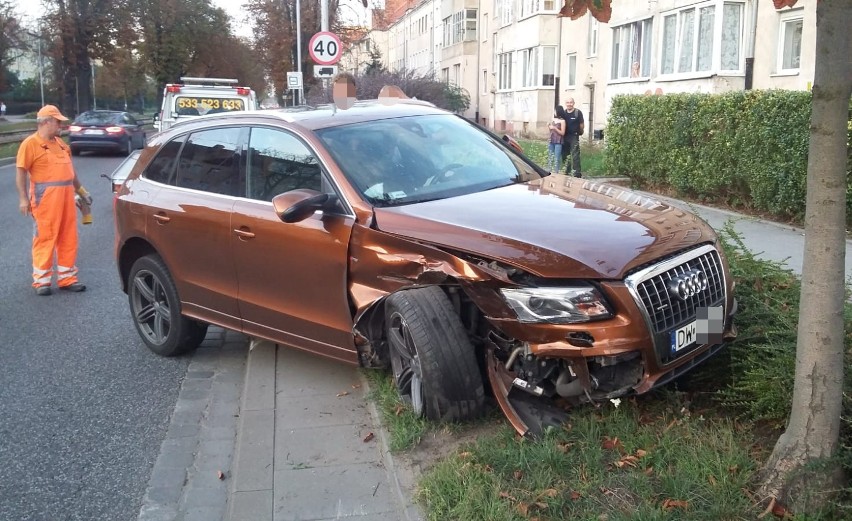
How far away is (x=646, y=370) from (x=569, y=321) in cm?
44

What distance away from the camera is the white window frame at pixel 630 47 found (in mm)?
23844

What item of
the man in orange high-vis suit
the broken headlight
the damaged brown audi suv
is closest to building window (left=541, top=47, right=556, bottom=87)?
the man in orange high-vis suit

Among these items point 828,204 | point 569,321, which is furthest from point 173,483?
point 828,204

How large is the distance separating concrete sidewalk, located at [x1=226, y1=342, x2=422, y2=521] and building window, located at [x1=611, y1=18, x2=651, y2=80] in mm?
20359

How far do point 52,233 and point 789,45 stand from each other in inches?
625

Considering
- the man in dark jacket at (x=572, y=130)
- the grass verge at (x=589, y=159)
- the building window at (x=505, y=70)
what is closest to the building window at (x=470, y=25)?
the building window at (x=505, y=70)

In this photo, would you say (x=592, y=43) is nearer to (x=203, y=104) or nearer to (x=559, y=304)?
(x=203, y=104)

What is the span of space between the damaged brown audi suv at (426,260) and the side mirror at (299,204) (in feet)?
0.04

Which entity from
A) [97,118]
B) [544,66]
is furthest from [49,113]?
[544,66]

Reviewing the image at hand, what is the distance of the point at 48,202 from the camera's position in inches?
337

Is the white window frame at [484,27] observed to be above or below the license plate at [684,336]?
above

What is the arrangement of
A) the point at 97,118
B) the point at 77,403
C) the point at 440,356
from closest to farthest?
the point at 440,356, the point at 77,403, the point at 97,118

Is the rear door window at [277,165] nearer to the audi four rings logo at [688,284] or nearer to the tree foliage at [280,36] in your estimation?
the audi four rings logo at [688,284]

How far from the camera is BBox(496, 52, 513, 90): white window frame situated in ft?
134
